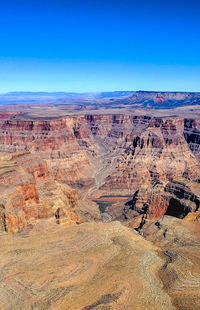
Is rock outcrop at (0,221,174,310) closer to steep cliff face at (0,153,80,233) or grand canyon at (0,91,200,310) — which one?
grand canyon at (0,91,200,310)

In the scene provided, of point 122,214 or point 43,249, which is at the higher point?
point 43,249

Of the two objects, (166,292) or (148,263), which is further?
(148,263)

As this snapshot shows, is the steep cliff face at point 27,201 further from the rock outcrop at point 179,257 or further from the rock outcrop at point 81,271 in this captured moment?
the rock outcrop at point 179,257

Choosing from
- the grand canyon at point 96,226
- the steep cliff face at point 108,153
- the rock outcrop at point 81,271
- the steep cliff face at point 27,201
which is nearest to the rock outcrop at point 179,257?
the grand canyon at point 96,226

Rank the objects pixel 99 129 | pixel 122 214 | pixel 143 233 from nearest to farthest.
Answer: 1. pixel 143 233
2. pixel 122 214
3. pixel 99 129

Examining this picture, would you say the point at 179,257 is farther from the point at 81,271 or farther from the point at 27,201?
the point at 27,201

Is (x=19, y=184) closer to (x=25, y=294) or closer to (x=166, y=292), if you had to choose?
(x=25, y=294)

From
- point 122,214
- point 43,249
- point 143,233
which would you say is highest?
point 43,249

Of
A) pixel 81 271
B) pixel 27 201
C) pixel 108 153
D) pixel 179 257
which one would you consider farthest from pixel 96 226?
pixel 108 153

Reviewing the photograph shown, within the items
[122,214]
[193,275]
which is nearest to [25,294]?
[193,275]
